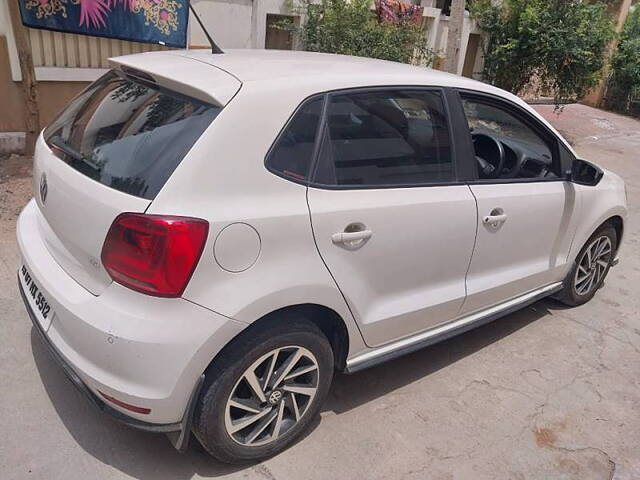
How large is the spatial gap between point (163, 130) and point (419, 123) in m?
1.33

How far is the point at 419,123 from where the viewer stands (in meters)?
2.91

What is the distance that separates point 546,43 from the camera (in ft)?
31.1

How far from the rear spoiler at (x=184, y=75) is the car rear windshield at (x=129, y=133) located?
0.03 metres

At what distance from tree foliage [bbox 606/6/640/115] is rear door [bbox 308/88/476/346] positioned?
14.9m

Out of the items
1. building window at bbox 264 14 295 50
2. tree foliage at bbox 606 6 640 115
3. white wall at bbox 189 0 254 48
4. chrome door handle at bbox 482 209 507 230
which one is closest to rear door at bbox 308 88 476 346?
chrome door handle at bbox 482 209 507 230

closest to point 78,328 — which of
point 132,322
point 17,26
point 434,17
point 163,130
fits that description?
point 132,322

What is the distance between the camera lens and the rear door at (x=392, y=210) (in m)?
2.48

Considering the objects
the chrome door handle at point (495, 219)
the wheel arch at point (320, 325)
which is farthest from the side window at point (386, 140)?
the wheel arch at point (320, 325)

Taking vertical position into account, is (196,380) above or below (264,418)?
above

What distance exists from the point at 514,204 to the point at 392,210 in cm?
100

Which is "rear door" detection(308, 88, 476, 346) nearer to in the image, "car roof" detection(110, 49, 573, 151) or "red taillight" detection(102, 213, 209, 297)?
"car roof" detection(110, 49, 573, 151)

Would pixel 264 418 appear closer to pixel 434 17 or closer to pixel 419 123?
pixel 419 123

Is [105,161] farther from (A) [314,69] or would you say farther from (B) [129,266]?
(A) [314,69]

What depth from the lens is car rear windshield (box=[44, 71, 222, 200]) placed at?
217 centimetres
